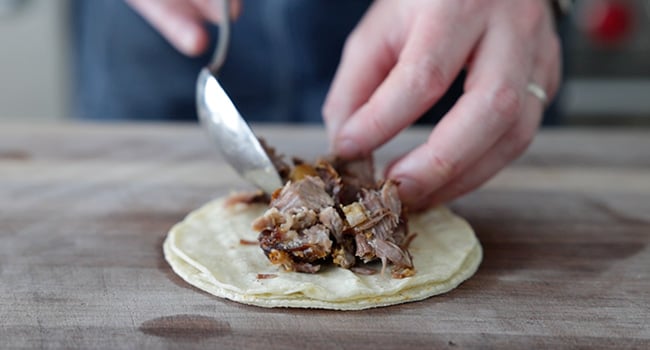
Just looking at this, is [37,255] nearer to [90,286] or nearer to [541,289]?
[90,286]

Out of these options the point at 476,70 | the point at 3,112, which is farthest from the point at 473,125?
the point at 3,112

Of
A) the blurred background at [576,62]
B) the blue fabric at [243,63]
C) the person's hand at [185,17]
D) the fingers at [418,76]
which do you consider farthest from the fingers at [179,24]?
the blurred background at [576,62]

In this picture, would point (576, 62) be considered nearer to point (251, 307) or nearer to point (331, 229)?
point (331, 229)

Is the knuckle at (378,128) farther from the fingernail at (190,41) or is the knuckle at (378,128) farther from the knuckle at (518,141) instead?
Result: the fingernail at (190,41)

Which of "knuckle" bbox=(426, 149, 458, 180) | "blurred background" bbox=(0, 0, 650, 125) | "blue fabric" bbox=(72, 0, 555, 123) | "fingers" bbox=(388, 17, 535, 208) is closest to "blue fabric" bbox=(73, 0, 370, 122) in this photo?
"blue fabric" bbox=(72, 0, 555, 123)

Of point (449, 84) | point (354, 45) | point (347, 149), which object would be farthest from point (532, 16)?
point (347, 149)

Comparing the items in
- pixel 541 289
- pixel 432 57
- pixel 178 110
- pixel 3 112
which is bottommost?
pixel 3 112

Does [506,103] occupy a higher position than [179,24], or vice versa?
[506,103]
